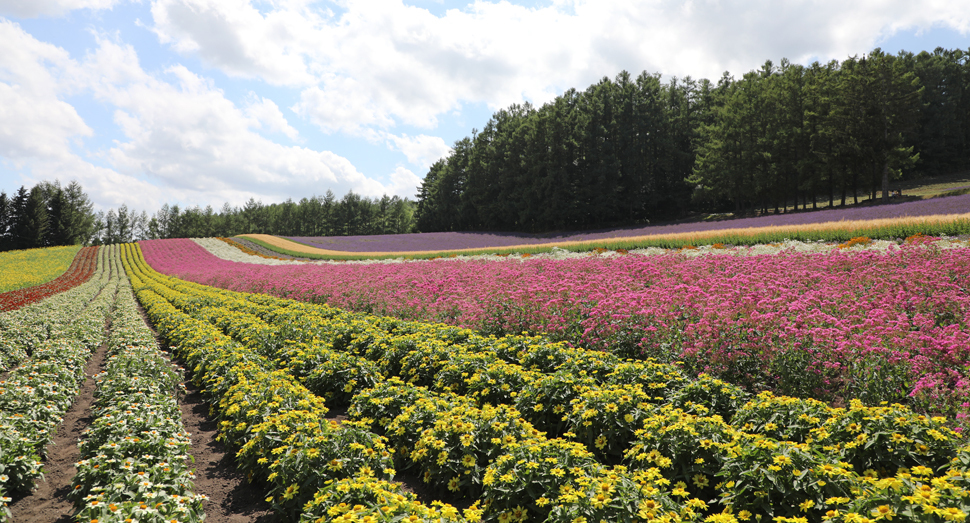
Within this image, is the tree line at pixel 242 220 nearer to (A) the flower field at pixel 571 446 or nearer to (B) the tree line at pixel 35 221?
(B) the tree line at pixel 35 221

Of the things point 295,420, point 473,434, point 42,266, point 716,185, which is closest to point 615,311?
point 473,434

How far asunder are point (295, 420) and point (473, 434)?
7.67ft

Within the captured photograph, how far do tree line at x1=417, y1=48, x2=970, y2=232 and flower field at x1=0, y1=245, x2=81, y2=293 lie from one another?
46.5 m

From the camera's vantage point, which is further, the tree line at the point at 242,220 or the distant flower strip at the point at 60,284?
the tree line at the point at 242,220

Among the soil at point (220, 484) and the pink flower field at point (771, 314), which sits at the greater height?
the pink flower field at point (771, 314)

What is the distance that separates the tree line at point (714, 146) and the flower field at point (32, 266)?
153 feet

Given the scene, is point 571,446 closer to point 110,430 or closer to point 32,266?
point 110,430

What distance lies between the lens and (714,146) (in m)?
45.6

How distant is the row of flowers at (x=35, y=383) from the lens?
5.33m

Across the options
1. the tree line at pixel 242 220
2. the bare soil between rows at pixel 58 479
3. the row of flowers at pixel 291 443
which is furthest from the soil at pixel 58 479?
the tree line at pixel 242 220

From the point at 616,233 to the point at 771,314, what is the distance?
2668 cm

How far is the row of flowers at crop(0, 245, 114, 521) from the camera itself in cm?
533

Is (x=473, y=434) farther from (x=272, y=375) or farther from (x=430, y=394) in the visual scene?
(x=272, y=375)

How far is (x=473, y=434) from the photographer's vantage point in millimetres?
4859
